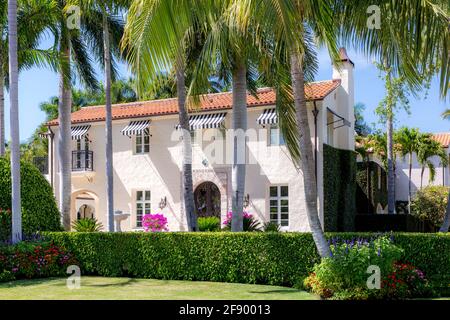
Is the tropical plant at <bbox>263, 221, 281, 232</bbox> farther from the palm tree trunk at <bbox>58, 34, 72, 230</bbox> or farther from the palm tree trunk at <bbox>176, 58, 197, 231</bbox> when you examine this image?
the palm tree trunk at <bbox>58, 34, 72, 230</bbox>

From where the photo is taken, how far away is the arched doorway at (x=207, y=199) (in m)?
26.4

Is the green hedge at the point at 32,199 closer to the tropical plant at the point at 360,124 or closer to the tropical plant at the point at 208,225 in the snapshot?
the tropical plant at the point at 208,225

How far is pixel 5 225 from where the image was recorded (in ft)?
54.4

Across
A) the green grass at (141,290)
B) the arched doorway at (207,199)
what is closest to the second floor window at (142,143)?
the arched doorway at (207,199)

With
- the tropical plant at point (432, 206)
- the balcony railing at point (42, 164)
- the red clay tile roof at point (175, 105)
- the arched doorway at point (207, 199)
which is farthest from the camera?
the balcony railing at point (42, 164)

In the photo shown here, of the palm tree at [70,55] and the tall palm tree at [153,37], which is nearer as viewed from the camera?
the tall palm tree at [153,37]

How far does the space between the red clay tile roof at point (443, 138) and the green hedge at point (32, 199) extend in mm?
31466

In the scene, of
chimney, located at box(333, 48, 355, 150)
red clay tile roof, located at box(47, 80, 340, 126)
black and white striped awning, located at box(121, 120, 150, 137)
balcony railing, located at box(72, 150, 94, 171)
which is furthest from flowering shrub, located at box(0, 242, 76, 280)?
chimney, located at box(333, 48, 355, 150)

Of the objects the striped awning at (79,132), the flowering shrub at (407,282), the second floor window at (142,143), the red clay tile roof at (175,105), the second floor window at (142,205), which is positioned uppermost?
the red clay tile roof at (175,105)

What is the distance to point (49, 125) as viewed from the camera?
3011cm

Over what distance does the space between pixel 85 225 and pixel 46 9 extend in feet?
25.7

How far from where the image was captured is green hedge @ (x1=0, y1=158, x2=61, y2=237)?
16969mm

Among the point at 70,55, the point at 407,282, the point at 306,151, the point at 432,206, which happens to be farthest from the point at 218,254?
the point at 432,206
